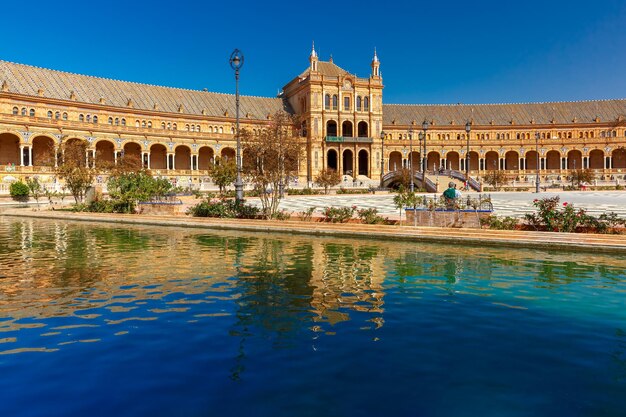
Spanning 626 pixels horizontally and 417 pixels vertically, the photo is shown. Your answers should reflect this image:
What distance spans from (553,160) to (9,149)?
8882cm

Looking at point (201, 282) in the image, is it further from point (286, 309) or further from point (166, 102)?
point (166, 102)

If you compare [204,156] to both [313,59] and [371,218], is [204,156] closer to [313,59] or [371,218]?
[313,59]

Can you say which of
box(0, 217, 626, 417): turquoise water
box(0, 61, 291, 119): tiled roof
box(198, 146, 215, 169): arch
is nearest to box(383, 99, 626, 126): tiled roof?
box(0, 61, 291, 119): tiled roof

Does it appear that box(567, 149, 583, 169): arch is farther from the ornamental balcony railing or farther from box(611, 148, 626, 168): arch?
the ornamental balcony railing

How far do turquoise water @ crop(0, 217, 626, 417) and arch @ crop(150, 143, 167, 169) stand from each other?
199 feet

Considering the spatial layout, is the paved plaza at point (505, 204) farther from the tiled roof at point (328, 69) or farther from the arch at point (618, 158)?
the arch at point (618, 158)

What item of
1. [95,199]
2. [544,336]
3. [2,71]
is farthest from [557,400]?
[2,71]

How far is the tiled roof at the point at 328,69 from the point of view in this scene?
83988mm

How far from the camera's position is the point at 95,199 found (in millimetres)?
31859

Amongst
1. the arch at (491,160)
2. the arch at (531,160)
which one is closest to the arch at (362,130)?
the arch at (491,160)

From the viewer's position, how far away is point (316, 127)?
258ft

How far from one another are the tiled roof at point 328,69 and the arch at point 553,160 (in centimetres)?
4200

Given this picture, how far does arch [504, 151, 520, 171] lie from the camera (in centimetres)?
9112

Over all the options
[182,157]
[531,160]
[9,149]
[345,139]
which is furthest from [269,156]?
[531,160]
